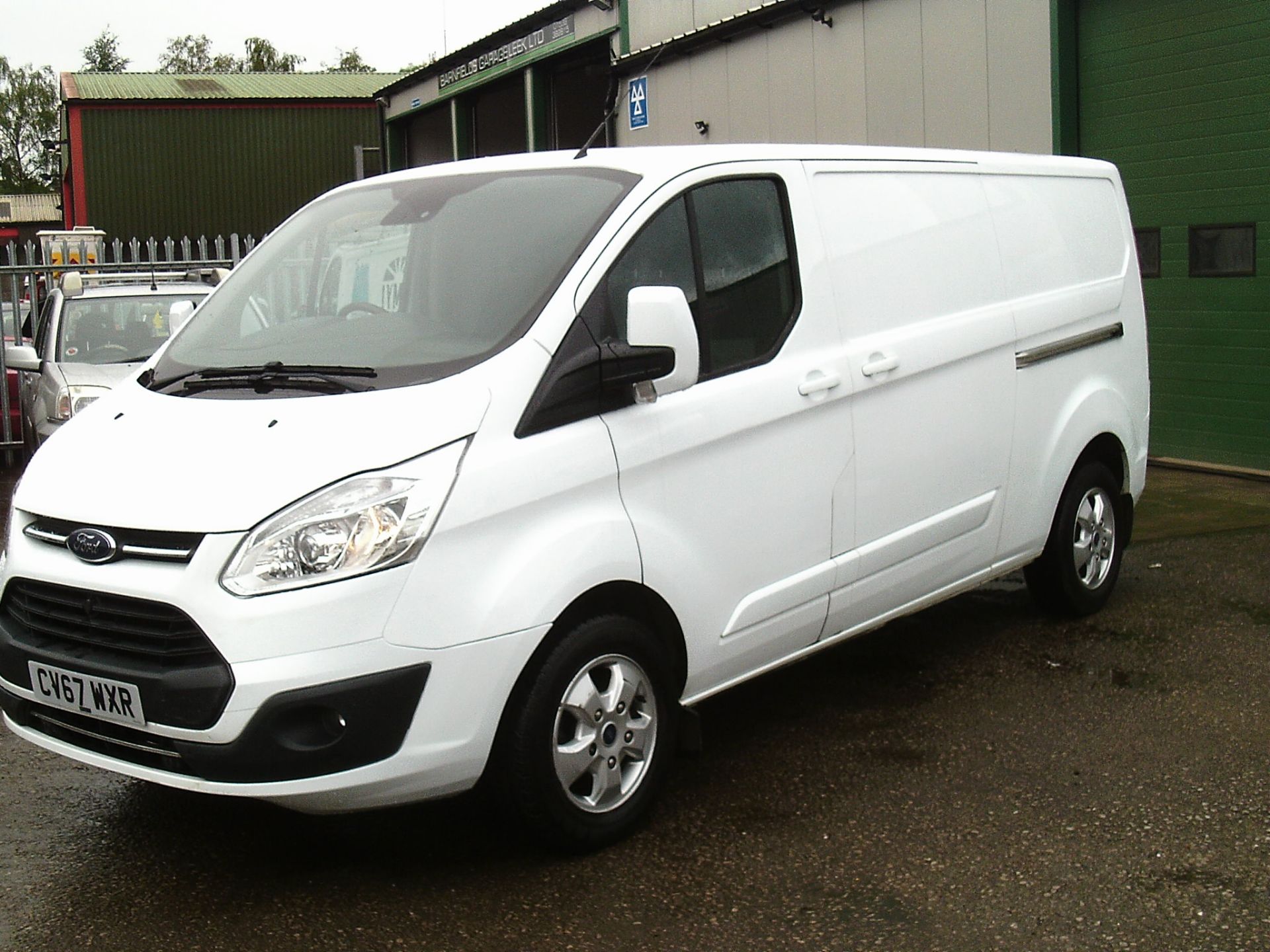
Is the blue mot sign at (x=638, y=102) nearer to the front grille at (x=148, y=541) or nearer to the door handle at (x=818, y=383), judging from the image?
the door handle at (x=818, y=383)

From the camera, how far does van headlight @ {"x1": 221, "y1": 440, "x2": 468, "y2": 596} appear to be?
11.0 feet

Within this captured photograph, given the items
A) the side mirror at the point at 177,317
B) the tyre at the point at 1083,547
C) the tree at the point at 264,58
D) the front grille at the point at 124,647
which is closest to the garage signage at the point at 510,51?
the tyre at the point at 1083,547

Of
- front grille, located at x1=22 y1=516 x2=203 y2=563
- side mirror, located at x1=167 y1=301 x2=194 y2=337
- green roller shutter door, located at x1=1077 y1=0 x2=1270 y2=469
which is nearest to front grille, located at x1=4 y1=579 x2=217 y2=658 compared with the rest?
front grille, located at x1=22 y1=516 x2=203 y2=563

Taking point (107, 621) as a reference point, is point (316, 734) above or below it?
below

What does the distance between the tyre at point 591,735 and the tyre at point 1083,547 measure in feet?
7.92

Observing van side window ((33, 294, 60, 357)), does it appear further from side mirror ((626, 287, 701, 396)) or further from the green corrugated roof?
the green corrugated roof

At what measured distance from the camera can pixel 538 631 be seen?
357cm

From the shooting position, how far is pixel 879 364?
15.3 ft

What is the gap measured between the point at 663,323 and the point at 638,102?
43.8 ft

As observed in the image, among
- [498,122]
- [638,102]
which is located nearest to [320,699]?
[638,102]

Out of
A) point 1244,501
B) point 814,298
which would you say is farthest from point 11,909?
point 1244,501

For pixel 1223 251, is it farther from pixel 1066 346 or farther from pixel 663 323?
pixel 663 323

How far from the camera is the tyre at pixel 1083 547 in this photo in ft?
19.0

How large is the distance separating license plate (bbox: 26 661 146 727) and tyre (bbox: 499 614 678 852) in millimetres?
902
